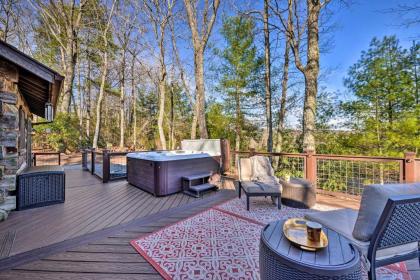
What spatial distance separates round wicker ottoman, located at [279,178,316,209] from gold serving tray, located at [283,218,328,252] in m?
2.06

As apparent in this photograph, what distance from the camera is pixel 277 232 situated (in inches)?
65.4

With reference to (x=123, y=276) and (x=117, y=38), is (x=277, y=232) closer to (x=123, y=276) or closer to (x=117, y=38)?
(x=123, y=276)

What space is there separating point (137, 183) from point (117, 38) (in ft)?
36.6

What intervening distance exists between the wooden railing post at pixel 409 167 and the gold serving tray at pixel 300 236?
3049mm

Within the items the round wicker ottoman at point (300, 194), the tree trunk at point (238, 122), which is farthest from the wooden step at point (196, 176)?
the tree trunk at point (238, 122)

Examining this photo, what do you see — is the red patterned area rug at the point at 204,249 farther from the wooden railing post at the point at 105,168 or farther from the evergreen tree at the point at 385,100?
the evergreen tree at the point at 385,100

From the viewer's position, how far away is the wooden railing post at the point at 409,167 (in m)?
3.38

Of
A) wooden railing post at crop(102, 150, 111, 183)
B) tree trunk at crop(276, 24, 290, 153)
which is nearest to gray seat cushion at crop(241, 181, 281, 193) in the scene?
wooden railing post at crop(102, 150, 111, 183)

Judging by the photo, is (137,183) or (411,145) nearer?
(137,183)

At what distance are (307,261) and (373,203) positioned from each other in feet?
2.60

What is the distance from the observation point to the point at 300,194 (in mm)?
3676

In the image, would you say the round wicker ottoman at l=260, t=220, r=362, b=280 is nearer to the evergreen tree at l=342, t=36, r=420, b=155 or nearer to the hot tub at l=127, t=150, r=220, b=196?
the hot tub at l=127, t=150, r=220, b=196

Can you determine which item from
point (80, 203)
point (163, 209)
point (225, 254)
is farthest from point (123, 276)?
point (80, 203)

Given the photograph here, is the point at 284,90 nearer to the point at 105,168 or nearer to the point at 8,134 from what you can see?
the point at 105,168
